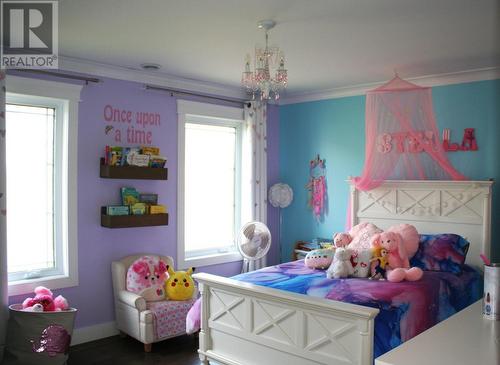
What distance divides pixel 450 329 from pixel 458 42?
2.61 m

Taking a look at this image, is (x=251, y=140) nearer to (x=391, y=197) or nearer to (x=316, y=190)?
(x=316, y=190)

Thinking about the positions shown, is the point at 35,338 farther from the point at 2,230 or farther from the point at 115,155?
the point at 115,155

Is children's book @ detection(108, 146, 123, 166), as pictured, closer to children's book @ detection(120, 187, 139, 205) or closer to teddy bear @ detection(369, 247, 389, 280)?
children's book @ detection(120, 187, 139, 205)

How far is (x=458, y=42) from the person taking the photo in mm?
3680

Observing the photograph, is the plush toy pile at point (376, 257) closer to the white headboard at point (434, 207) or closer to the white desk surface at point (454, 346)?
the white headboard at point (434, 207)

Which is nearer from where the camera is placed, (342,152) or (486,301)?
(486,301)

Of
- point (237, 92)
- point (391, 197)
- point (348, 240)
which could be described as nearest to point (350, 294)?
point (348, 240)

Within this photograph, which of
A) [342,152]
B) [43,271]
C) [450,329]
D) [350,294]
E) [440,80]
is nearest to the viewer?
[450,329]

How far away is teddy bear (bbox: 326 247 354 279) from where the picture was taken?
3.87m

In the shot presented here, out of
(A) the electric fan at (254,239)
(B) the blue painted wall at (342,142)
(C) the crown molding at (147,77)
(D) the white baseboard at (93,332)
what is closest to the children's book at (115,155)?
(C) the crown molding at (147,77)

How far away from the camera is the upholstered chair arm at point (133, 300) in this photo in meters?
4.20

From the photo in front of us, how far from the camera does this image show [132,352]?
4180 mm

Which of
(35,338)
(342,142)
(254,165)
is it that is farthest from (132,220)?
(342,142)

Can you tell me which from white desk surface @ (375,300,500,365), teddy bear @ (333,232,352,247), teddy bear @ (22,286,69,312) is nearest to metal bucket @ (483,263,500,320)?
white desk surface @ (375,300,500,365)
